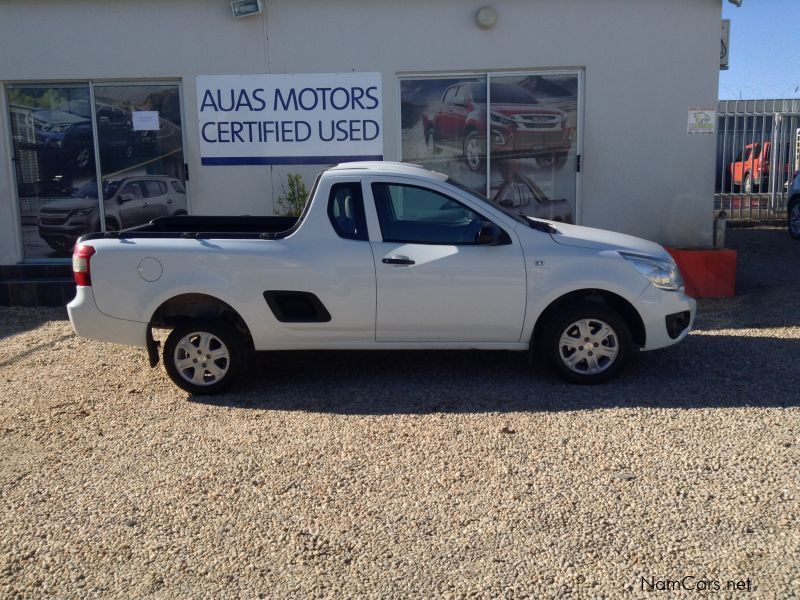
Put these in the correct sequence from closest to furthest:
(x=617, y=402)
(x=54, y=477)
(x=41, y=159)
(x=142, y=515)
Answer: (x=142, y=515) < (x=54, y=477) < (x=617, y=402) < (x=41, y=159)

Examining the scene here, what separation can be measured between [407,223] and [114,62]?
615 cm

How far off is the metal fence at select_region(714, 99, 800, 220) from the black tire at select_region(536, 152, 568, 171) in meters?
9.24

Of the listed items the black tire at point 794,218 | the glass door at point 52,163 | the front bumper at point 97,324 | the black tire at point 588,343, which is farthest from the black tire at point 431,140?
the black tire at point 794,218

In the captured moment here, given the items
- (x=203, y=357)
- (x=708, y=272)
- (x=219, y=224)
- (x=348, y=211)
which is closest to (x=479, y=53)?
(x=708, y=272)

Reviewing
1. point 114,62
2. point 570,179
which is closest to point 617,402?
point 570,179

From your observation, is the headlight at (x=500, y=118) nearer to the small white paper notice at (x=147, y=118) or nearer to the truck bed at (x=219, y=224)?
the truck bed at (x=219, y=224)

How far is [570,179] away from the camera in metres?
11.0

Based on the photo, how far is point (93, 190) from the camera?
36.9 feet

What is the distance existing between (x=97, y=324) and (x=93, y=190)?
17.4 feet

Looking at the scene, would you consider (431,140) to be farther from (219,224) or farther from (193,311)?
(193,311)

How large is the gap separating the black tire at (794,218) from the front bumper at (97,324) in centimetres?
1342

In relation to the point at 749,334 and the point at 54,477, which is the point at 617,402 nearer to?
the point at 749,334

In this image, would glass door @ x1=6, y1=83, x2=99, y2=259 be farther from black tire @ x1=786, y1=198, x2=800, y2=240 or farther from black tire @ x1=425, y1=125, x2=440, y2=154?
black tire @ x1=786, y1=198, x2=800, y2=240

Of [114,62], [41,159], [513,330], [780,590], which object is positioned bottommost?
[780,590]
